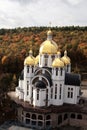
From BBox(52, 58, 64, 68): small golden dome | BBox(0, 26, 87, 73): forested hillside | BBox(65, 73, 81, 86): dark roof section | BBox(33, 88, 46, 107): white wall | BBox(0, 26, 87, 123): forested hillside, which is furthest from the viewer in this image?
BBox(0, 26, 87, 73): forested hillside

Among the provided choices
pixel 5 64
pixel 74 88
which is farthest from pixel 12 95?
→ pixel 5 64

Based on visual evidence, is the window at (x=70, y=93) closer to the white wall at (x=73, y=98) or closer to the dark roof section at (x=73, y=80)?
the white wall at (x=73, y=98)

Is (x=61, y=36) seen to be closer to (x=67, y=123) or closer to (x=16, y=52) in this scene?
(x=16, y=52)

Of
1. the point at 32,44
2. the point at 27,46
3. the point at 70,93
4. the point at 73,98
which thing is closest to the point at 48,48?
the point at 70,93

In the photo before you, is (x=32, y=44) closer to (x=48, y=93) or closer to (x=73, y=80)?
(x=73, y=80)

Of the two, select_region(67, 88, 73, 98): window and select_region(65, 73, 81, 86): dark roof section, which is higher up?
select_region(65, 73, 81, 86): dark roof section

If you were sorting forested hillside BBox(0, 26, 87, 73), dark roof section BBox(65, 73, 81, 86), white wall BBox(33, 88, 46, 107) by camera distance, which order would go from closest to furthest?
white wall BBox(33, 88, 46, 107) < dark roof section BBox(65, 73, 81, 86) < forested hillside BBox(0, 26, 87, 73)

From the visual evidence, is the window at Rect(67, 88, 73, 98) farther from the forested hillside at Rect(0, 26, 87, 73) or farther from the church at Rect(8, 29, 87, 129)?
the forested hillside at Rect(0, 26, 87, 73)

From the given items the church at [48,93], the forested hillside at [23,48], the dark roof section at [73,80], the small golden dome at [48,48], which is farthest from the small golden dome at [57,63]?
the forested hillside at [23,48]

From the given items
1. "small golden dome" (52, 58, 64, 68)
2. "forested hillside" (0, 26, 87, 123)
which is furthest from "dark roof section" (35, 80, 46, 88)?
"forested hillside" (0, 26, 87, 123)

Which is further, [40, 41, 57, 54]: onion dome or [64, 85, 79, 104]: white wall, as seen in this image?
[40, 41, 57, 54]: onion dome
